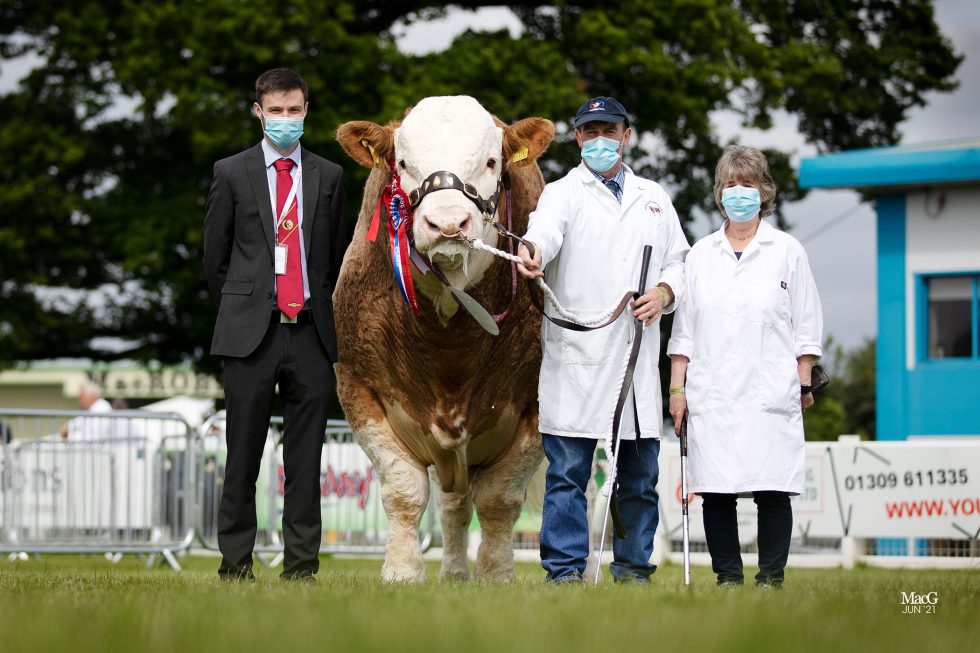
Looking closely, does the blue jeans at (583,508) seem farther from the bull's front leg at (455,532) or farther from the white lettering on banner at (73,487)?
the white lettering on banner at (73,487)

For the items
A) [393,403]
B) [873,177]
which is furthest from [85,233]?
[393,403]

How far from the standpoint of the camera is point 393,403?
714cm

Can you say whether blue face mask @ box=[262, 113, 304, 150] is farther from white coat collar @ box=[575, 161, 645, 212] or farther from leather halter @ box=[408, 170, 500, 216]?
white coat collar @ box=[575, 161, 645, 212]

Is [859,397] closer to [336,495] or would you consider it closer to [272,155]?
[336,495]

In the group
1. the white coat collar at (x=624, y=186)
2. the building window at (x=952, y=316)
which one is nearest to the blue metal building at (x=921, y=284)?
the building window at (x=952, y=316)

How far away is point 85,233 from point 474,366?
1928 cm

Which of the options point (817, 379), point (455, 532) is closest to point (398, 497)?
point (455, 532)

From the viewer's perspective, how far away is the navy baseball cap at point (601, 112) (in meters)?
6.48

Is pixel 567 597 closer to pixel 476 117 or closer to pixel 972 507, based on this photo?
pixel 476 117

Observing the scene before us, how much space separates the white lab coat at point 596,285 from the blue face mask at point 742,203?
0.30m

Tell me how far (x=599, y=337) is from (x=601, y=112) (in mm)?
1090

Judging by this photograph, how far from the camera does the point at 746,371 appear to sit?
6312mm

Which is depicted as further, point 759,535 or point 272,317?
point 272,317

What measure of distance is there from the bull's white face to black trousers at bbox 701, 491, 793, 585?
1.63m
